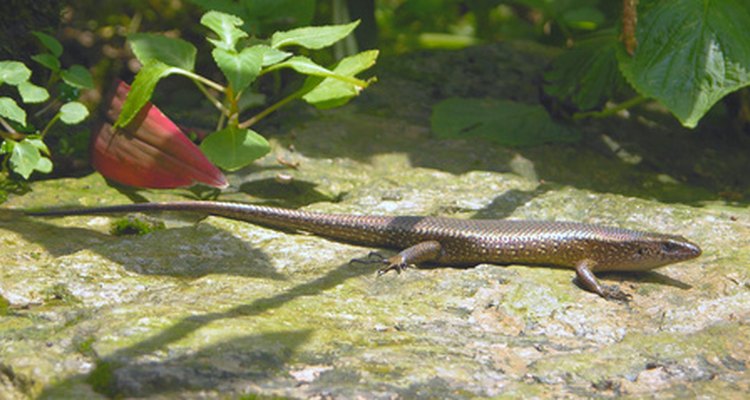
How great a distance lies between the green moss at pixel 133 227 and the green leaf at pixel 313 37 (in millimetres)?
1130

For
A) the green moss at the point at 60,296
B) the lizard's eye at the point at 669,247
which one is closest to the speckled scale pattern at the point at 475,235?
the lizard's eye at the point at 669,247

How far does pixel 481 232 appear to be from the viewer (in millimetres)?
4594

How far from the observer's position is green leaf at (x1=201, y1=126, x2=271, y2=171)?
473 centimetres

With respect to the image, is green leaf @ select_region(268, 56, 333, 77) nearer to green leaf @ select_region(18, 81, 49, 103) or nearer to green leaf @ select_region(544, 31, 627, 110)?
green leaf @ select_region(18, 81, 49, 103)

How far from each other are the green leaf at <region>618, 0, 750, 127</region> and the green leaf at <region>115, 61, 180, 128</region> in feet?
8.31

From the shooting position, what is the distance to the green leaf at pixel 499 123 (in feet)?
19.2

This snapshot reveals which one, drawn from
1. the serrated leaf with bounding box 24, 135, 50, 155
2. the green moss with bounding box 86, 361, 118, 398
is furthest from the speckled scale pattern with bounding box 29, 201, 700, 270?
the green moss with bounding box 86, 361, 118, 398

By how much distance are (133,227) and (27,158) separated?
627 mm

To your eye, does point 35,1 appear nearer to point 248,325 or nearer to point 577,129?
point 248,325

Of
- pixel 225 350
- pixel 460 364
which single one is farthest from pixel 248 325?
pixel 460 364

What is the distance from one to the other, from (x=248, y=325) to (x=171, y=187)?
1.85 meters

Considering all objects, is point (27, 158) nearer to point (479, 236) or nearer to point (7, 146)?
point (7, 146)

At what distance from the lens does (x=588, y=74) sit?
5848mm

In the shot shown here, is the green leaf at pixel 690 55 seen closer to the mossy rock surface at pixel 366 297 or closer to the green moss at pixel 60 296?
the mossy rock surface at pixel 366 297
